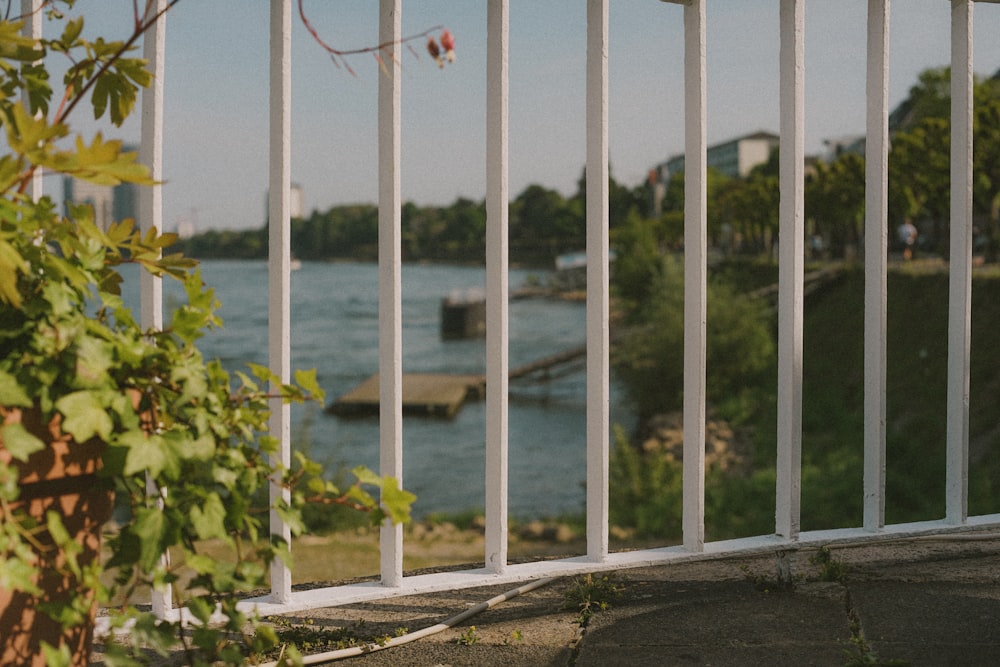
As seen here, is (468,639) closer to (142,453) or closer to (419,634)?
(419,634)

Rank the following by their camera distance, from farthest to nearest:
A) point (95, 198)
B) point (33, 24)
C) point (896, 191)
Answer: point (896, 191), point (33, 24), point (95, 198)

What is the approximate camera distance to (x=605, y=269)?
179cm

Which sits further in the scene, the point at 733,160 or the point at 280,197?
the point at 733,160

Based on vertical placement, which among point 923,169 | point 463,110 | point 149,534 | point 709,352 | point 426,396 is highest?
point 463,110

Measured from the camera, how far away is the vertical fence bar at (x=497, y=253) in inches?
67.8

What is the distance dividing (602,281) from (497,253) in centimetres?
20

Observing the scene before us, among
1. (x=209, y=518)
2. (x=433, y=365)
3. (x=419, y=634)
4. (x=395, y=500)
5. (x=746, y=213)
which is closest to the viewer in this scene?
(x=209, y=518)

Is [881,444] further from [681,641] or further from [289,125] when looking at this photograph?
[289,125]

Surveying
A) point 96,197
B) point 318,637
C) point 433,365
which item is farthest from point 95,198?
point 433,365

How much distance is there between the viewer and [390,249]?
5.47 feet

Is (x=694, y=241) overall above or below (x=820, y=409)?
above

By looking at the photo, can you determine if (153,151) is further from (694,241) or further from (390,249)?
(694,241)

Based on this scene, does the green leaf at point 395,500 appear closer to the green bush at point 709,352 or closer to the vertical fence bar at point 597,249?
→ the vertical fence bar at point 597,249

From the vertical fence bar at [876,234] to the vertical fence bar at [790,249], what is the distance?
0.18 m
